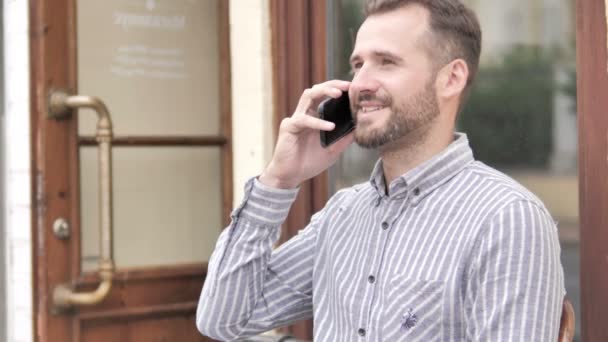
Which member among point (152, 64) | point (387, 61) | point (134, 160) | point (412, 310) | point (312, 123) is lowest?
point (412, 310)

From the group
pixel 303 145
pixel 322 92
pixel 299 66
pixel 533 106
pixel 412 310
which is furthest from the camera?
pixel 299 66

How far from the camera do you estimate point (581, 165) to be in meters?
2.17

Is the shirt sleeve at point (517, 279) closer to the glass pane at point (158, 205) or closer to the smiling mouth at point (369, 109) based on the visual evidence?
the smiling mouth at point (369, 109)

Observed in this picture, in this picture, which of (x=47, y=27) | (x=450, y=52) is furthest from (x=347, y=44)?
(x=450, y=52)

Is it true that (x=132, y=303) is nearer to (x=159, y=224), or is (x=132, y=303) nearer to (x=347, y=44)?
(x=159, y=224)

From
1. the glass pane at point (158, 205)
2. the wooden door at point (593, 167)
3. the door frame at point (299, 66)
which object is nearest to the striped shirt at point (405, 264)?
the wooden door at point (593, 167)

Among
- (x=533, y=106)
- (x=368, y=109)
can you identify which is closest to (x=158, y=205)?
(x=533, y=106)

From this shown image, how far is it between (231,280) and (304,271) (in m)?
0.18

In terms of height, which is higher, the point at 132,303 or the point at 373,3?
the point at 373,3

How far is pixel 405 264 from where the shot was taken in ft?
5.86

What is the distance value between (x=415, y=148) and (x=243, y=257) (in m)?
0.47

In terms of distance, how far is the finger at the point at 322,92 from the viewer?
6.55 ft

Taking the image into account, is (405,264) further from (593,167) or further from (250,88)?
(250,88)

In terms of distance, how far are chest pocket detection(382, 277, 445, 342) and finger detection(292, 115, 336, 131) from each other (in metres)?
0.39
